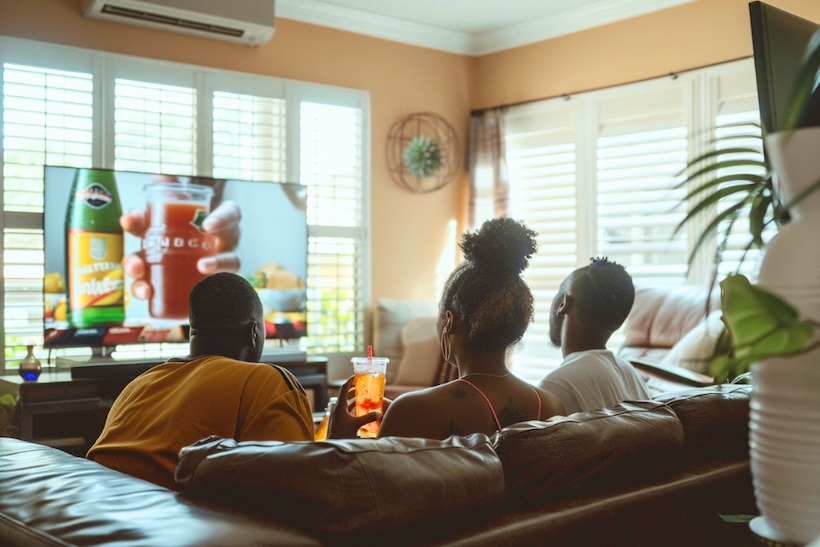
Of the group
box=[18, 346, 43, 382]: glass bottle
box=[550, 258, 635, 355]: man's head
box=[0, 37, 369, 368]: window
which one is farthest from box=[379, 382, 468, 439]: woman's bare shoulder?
box=[0, 37, 369, 368]: window

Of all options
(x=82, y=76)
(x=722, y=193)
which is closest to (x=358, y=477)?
(x=722, y=193)

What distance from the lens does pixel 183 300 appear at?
4855mm

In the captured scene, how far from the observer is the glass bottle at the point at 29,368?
4102 mm

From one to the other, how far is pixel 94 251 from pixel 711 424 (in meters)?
3.62

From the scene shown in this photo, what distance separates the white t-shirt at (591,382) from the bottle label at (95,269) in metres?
3.06

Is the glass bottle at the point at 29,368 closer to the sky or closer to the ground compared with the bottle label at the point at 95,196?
closer to the ground

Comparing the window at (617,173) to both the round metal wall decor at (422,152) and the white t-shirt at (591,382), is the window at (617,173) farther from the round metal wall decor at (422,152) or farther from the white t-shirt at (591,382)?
the white t-shirt at (591,382)

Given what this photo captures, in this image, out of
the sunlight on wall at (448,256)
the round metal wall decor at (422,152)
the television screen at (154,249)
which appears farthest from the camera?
the sunlight on wall at (448,256)

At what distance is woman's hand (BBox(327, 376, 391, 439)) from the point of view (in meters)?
2.14

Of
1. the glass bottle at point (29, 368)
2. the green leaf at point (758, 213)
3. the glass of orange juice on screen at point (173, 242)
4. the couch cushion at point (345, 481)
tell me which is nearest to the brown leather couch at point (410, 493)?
the couch cushion at point (345, 481)

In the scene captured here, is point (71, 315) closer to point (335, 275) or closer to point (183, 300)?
point (183, 300)

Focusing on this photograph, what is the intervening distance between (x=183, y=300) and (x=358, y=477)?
12.8ft

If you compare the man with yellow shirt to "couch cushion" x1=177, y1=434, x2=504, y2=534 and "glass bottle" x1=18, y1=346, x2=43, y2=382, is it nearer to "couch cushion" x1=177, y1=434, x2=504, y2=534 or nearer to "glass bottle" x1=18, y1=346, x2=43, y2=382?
"couch cushion" x1=177, y1=434, x2=504, y2=534

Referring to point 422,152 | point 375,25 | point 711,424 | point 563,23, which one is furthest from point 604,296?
point 375,25
